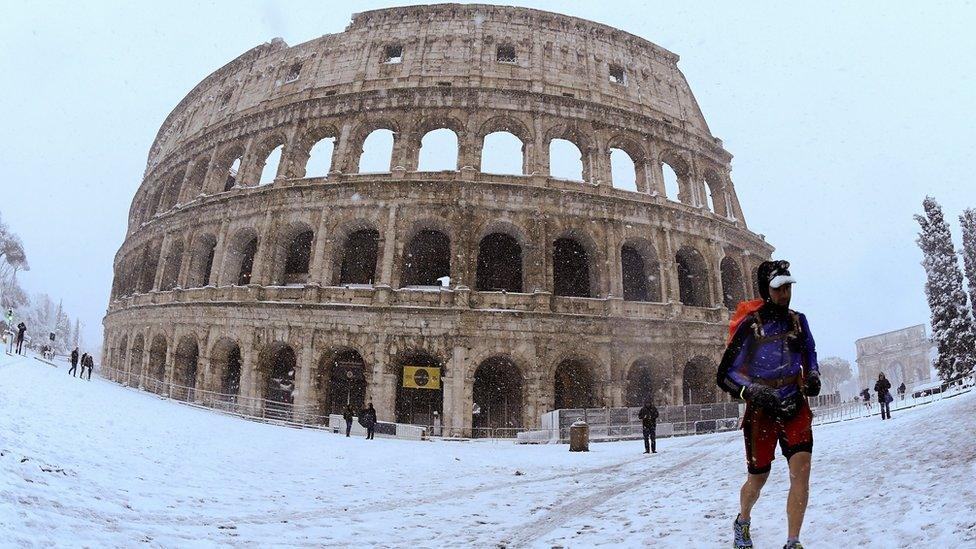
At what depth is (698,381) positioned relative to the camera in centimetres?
2308

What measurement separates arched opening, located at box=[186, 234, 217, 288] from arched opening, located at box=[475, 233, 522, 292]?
45.8ft

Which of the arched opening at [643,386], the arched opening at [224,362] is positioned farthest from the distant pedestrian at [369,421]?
the arched opening at [643,386]

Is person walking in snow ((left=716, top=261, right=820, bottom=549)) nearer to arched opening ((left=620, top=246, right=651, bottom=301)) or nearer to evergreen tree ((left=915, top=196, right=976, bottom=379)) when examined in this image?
arched opening ((left=620, top=246, right=651, bottom=301))

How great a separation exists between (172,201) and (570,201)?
2526cm

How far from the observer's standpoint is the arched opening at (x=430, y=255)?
22.8 meters

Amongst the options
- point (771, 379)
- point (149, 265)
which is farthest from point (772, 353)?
point (149, 265)

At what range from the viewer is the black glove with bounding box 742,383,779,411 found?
309cm

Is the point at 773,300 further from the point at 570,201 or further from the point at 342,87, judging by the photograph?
the point at 342,87

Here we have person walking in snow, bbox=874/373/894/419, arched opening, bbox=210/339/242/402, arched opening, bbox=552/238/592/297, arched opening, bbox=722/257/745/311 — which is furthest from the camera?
arched opening, bbox=722/257/745/311

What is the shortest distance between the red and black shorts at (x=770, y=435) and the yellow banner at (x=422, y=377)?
17.2 meters

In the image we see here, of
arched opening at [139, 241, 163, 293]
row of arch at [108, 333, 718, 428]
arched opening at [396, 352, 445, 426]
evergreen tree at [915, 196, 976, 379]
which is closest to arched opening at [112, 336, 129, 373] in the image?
arched opening at [139, 241, 163, 293]

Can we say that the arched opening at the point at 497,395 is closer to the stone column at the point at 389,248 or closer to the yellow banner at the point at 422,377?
the yellow banner at the point at 422,377

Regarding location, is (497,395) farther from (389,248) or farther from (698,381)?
(698,381)

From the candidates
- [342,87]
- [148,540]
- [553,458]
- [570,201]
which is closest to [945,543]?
[148,540]
